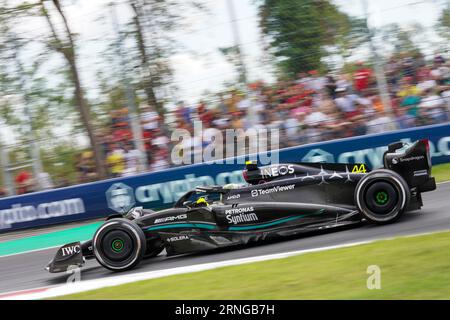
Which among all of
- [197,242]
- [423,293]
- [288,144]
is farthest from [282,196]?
[288,144]

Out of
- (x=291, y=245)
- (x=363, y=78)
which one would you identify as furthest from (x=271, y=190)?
(x=363, y=78)

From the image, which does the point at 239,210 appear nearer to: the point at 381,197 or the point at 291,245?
the point at 291,245

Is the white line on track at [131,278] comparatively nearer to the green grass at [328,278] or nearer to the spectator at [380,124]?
the green grass at [328,278]

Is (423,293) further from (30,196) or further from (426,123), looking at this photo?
(30,196)

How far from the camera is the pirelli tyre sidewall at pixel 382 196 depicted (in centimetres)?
743

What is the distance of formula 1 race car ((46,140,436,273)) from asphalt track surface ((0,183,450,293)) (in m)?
0.13

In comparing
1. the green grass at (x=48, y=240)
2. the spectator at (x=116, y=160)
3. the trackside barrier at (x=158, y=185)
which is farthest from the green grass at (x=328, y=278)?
the spectator at (x=116, y=160)

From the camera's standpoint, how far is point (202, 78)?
13398 mm

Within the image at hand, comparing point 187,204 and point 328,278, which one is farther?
point 187,204

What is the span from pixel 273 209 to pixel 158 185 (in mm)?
6060

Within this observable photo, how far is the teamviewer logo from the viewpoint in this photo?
13600mm

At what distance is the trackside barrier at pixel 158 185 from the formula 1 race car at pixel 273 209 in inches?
186

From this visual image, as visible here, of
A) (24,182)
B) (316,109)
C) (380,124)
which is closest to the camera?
(380,124)

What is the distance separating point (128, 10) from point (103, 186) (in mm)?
3733
